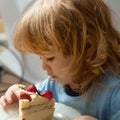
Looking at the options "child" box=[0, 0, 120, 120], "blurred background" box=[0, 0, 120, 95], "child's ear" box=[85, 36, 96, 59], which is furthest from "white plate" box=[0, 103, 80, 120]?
"blurred background" box=[0, 0, 120, 95]

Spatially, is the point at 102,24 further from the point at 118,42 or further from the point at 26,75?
the point at 26,75

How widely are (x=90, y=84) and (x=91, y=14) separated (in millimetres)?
165

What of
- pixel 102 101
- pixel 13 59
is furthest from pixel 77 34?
pixel 13 59

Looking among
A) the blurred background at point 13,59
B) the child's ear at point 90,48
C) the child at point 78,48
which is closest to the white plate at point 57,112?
the child at point 78,48

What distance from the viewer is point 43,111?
705 millimetres

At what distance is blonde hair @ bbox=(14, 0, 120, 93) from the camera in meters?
0.68

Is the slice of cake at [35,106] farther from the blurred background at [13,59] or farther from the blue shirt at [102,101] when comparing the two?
the blurred background at [13,59]

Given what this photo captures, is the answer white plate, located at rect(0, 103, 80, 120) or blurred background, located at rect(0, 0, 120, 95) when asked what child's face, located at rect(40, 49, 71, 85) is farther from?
blurred background, located at rect(0, 0, 120, 95)

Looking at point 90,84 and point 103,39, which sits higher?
point 103,39

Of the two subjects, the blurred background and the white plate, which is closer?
the white plate

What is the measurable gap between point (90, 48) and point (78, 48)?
3 centimetres

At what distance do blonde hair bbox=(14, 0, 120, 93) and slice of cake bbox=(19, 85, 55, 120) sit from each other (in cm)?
9

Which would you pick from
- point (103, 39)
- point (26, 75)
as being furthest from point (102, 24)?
point (26, 75)

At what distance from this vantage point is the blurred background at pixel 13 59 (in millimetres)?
1515
